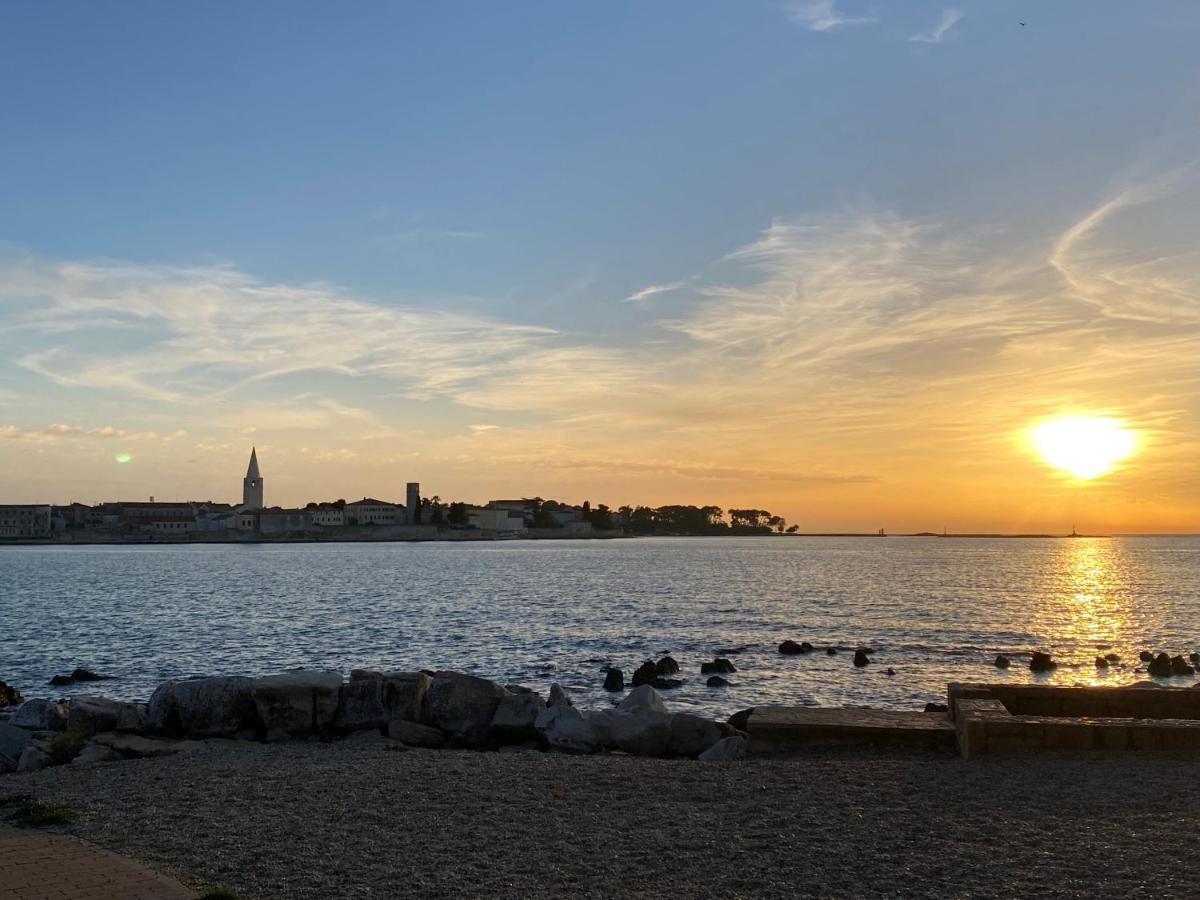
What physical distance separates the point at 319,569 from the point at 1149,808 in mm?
119691

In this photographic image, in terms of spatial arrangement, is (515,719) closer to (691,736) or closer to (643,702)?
(643,702)

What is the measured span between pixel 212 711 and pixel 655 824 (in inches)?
450

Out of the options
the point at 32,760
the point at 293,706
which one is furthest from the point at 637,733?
the point at 32,760

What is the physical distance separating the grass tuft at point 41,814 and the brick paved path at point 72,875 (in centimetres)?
64

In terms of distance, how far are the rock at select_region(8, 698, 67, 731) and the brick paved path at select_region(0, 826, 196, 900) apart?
443 inches

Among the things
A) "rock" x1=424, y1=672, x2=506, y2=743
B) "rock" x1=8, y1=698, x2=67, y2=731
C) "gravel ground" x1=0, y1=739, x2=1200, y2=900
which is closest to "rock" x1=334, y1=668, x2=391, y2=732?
"rock" x1=424, y1=672, x2=506, y2=743

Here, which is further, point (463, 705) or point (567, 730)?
point (463, 705)

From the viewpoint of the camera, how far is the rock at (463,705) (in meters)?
17.9

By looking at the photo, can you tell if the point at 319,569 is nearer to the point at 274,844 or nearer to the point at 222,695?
the point at 222,695

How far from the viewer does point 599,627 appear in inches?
1981

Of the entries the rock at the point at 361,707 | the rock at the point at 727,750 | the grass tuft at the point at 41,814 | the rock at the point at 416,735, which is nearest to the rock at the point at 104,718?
the rock at the point at 361,707

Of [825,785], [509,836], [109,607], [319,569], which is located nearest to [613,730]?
[825,785]

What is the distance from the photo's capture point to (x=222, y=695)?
18.3m

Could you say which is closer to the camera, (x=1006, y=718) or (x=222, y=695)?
(x=1006, y=718)
